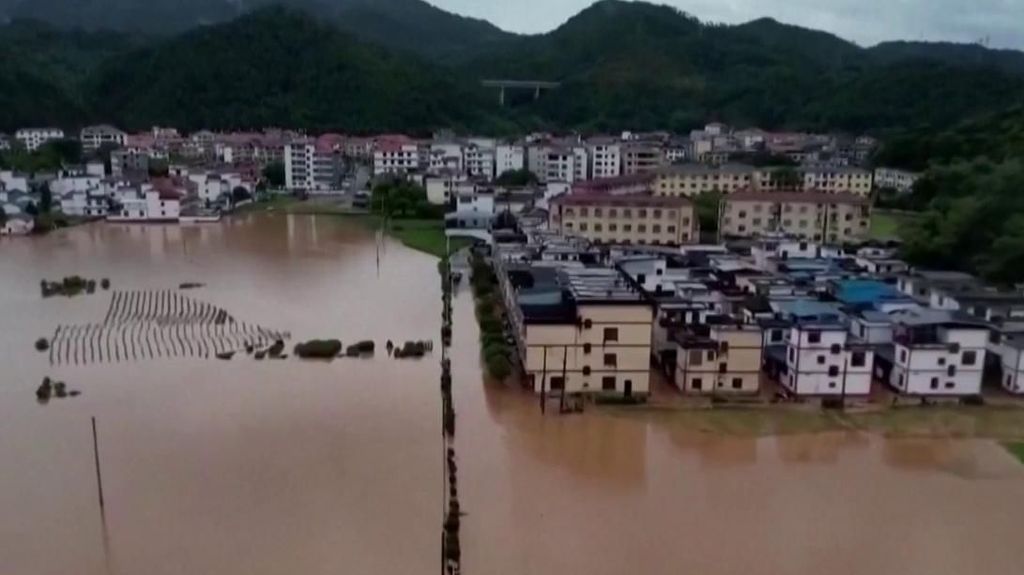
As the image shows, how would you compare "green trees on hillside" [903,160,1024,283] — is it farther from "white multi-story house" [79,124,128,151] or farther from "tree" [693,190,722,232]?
"white multi-story house" [79,124,128,151]

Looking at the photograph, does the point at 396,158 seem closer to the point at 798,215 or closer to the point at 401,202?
the point at 401,202

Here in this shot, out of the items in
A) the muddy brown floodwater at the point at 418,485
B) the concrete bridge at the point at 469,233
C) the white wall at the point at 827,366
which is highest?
the concrete bridge at the point at 469,233

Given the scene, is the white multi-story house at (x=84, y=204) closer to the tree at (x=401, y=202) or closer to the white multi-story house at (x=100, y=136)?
the tree at (x=401, y=202)

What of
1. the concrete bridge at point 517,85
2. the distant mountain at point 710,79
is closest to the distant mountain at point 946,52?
the distant mountain at point 710,79

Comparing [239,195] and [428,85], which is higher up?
[428,85]

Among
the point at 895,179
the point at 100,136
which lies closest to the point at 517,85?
the point at 100,136

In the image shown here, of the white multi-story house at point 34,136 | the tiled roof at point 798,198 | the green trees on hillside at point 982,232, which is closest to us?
the green trees on hillside at point 982,232

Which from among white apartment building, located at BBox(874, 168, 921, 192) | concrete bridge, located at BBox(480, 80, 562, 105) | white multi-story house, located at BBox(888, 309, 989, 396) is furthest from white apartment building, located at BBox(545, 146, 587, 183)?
concrete bridge, located at BBox(480, 80, 562, 105)

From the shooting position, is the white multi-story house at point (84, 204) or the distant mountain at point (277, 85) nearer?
the white multi-story house at point (84, 204)
